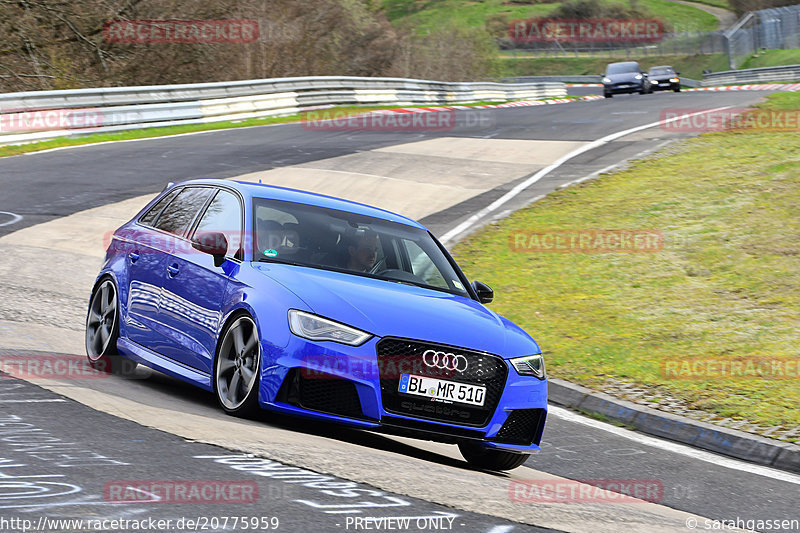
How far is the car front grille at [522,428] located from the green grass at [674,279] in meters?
2.50

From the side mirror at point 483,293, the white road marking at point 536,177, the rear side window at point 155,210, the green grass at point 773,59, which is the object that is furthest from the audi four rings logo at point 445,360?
the green grass at point 773,59

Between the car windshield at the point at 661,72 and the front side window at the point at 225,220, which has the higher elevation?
the car windshield at the point at 661,72

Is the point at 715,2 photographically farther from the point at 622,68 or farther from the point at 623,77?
the point at 623,77

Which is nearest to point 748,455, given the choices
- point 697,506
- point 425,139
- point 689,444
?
point 689,444

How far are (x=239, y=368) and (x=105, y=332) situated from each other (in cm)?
216

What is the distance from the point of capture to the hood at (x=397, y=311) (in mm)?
6504

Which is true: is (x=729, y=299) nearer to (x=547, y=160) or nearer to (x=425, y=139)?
(x=547, y=160)

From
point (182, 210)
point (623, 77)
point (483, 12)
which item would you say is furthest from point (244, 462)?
point (483, 12)

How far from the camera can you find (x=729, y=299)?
41.2 feet

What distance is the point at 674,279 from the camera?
13492 millimetres

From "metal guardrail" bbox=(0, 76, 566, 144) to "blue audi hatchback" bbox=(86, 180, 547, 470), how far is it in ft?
53.6

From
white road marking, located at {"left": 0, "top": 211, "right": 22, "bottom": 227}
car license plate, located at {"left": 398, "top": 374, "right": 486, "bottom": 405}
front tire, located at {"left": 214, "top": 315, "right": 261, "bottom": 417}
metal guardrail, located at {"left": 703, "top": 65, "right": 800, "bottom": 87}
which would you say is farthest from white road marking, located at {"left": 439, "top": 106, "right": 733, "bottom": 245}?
metal guardrail, located at {"left": 703, "top": 65, "right": 800, "bottom": 87}

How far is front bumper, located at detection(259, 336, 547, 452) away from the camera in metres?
6.36

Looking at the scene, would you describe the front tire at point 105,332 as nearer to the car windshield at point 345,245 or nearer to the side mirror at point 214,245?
the side mirror at point 214,245
